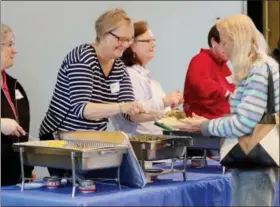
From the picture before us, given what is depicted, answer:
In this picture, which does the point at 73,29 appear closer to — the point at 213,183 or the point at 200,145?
the point at 200,145

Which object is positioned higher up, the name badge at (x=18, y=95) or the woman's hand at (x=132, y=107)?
the name badge at (x=18, y=95)

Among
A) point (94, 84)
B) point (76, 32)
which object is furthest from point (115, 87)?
point (76, 32)

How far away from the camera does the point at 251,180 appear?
1.61m

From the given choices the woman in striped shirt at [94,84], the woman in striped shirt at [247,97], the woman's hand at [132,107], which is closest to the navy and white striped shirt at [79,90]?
the woman in striped shirt at [94,84]

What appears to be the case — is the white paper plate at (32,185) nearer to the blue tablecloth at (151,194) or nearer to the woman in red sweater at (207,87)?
the blue tablecloth at (151,194)

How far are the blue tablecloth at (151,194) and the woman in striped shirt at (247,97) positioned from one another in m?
0.27

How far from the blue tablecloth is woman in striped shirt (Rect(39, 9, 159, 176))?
24 cm

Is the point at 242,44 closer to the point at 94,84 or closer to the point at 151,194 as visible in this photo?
the point at 151,194

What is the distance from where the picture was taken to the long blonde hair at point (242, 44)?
1.58 m

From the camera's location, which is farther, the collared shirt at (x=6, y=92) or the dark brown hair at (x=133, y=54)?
the dark brown hair at (x=133, y=54)

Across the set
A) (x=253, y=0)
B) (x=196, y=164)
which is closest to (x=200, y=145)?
(x=196, y=164)

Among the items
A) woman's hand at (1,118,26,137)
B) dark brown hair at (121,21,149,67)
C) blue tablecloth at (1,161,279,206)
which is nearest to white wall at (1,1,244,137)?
dark brown hair at (121,21,149,67)

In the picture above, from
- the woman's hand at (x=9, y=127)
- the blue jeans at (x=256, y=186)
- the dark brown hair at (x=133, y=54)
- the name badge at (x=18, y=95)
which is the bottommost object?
the blue jeans at (x=256, y=186)

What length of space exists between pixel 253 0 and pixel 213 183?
2230 millimetres
